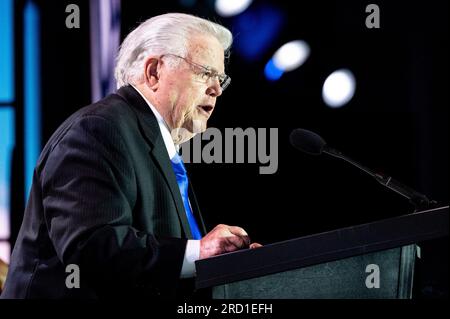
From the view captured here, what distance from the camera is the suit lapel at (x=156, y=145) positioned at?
1.84m

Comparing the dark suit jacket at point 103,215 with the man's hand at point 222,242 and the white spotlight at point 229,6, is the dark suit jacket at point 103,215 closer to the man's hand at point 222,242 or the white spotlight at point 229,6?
the man's hand at point 222,242

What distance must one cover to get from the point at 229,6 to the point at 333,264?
1.78 m

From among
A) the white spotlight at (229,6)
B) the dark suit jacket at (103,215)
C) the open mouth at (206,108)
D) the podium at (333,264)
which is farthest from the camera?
the white spotlight at (229,6)

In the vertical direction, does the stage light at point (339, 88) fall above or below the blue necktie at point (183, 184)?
above

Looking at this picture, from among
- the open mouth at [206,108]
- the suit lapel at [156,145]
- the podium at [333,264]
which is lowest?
the podium at [333,264]

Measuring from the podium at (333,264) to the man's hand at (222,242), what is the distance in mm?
163

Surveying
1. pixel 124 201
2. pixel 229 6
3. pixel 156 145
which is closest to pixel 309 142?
pixel 156 145

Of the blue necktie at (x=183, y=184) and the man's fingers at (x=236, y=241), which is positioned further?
the blue necktie at (x=183, y=184)

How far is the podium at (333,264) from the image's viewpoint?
1.34 m

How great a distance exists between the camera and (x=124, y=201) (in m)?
1.66

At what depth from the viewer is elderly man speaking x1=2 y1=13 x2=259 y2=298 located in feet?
5.22

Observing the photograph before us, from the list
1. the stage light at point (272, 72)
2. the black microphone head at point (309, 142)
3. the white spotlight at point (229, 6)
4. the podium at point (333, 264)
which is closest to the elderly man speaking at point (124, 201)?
the podium at point (333, 264)

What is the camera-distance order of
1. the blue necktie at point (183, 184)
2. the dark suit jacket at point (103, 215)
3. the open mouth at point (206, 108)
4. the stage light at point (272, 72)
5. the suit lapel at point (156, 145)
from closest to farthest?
1. the dark suit jacket at point (103, 215)
2. the suit lapel at point (156, 145)
3. the blue necktie at point (183, 184)
4. the open mouth at point (206, 108)
5. the stage light at point (272, 72)
